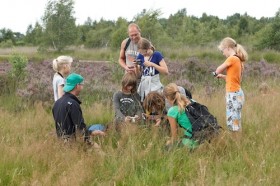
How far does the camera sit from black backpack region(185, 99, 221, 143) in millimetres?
4699

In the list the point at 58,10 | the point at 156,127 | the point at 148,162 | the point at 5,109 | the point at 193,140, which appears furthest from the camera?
the point at 58,10

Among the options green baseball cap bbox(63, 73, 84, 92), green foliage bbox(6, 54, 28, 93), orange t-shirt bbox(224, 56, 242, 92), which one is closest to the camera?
green baseball cap bbox(63, 73, 84, 92)

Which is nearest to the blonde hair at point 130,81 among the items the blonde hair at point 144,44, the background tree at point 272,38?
the blonde hair at point 144,44

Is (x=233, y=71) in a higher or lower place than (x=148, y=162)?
higher

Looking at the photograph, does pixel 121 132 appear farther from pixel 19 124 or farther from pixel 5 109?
pixel 5 109

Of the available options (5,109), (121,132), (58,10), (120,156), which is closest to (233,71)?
(121,132)

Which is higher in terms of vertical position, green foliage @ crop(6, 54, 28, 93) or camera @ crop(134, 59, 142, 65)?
camera @ crop(134, 59, 142, 65)

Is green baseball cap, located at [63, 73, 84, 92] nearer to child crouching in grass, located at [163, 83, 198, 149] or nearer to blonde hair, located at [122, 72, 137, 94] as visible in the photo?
blonde hair, located at [122, 72, 137, 94]

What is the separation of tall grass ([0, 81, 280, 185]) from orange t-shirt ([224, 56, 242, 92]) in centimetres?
67

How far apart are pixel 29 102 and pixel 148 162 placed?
515cm

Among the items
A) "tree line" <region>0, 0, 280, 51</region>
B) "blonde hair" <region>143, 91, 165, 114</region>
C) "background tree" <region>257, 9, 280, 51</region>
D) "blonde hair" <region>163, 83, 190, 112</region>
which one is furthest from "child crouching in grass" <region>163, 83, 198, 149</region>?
"background tree" <region>257, 9, 280, 51</region>

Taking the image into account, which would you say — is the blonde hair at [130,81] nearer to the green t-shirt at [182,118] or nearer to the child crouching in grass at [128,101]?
the child crouching in grass at [128,101]

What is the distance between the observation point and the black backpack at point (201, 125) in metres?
4.70

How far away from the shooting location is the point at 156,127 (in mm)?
5094
